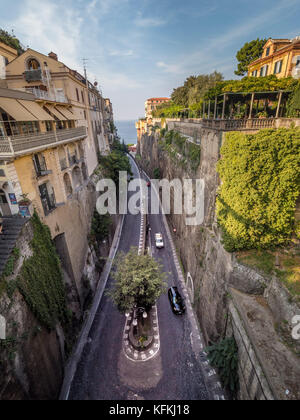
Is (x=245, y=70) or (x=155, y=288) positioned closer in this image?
(x=155, y=288)

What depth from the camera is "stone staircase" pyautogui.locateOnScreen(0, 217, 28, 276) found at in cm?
Result: 926

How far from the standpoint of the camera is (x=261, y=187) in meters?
9.98

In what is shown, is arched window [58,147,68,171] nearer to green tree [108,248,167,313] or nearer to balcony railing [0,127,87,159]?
balcony railing [0,127,87,159]

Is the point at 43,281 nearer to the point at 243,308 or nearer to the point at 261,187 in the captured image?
the point at 243,308

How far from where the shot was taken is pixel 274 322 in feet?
31.2

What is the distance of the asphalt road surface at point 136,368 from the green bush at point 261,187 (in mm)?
8749

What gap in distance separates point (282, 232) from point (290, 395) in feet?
22.1

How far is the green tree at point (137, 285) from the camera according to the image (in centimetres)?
1352

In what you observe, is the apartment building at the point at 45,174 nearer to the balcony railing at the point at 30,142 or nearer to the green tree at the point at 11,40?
the balcony railing at the point at 30,142

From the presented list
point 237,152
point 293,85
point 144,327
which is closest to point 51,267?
point 144,327

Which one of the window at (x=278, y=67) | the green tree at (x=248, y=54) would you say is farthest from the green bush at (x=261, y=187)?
the green tree at (x=248, y=54)

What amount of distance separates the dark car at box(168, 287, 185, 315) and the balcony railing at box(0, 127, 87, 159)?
15424 millimetres

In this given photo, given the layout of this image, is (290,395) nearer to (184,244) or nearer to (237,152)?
(237,152)

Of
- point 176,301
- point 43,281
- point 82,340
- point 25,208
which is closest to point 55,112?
point 25,208
